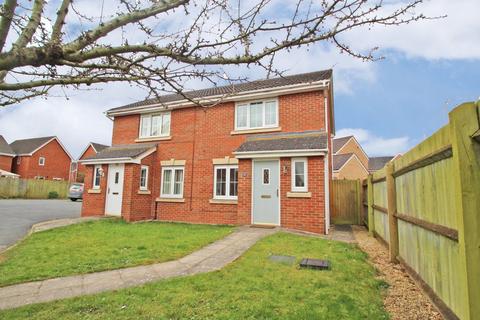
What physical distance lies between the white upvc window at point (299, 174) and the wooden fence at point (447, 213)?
17.1 feet

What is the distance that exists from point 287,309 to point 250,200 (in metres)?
7.76

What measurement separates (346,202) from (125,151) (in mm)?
11062

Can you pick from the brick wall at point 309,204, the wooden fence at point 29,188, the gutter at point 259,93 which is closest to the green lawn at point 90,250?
the brick wall at point 309,204

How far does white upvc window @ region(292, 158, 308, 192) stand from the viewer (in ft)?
35.7

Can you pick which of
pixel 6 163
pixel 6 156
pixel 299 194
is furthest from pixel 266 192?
pixel 6 163

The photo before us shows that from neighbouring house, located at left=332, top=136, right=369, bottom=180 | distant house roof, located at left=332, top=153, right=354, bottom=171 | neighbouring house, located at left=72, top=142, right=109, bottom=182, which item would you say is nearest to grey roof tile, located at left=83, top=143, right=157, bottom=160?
neighbouring house, located at left=332, top=136, right=369, bottom=180

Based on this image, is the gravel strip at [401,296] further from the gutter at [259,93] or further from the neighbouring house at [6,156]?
the neighbouring house at [6,156]

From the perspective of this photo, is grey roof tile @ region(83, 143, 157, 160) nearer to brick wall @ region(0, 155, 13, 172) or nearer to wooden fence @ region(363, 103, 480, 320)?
wooden fence @ region(363, 103, 480, 320)

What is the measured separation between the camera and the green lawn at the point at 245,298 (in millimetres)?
3811

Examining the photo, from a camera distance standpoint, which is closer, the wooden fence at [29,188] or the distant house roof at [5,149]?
the wooden fence at [29,188]

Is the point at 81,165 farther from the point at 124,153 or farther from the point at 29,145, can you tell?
the point at 124,153

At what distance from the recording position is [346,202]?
14.2m

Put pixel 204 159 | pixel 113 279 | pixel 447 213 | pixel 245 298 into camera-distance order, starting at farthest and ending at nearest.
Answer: pixel 204 159 → pixel 113 279 → pixel 245 298 → pixel 447 213

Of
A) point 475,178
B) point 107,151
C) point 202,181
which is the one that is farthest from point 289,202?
point 107,151
